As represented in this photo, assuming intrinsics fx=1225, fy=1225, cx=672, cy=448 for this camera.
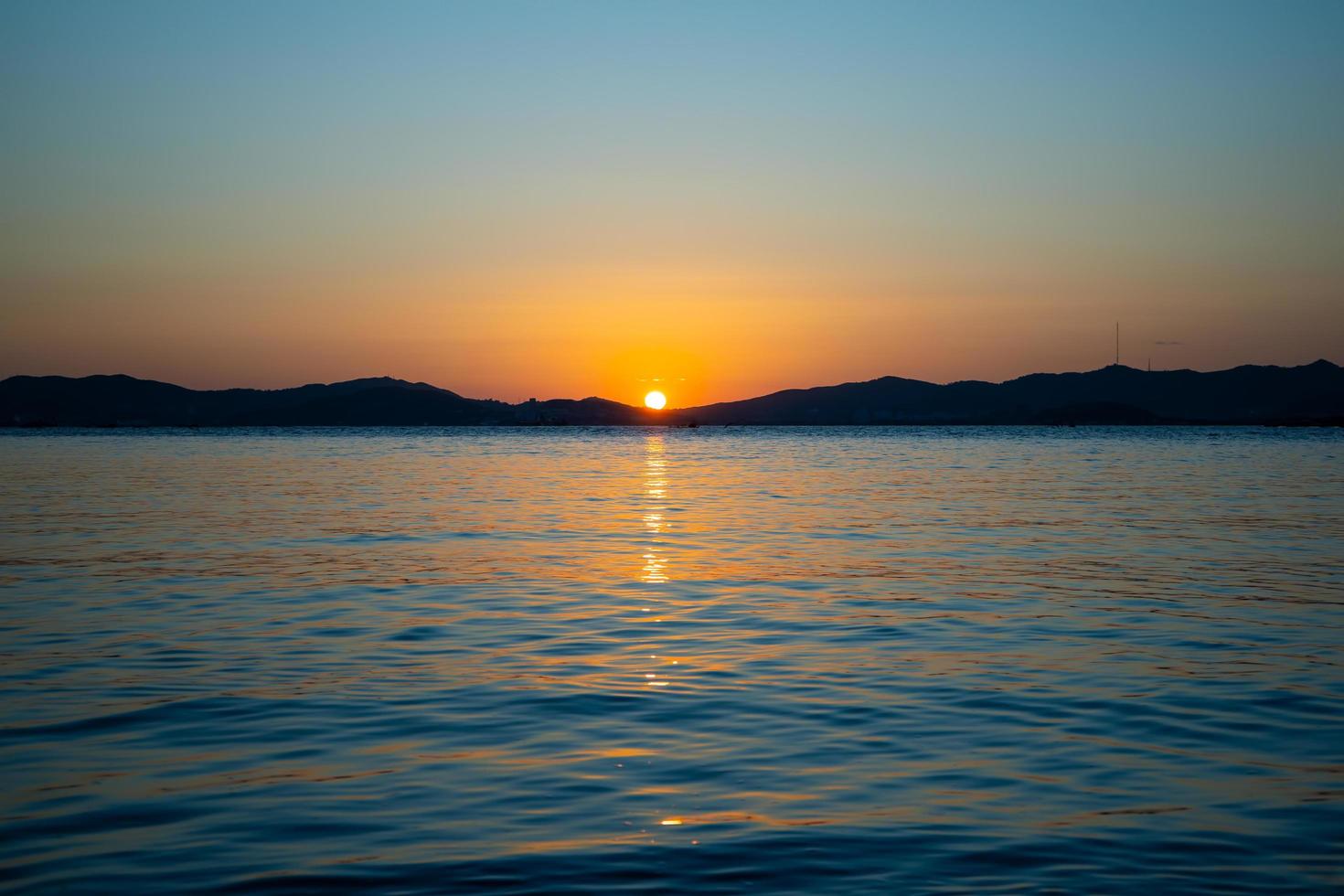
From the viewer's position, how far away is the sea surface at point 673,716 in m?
8.89

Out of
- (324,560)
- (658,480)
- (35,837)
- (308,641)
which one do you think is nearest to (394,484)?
(658,480)

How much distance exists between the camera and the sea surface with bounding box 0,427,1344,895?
889 cm

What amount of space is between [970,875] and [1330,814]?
3508mm

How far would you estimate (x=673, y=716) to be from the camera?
13.2 m

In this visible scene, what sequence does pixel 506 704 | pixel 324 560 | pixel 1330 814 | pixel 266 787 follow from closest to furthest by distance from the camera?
pixel 1330 814
pixel 266 787
pixel 506 704
pixel 324 560

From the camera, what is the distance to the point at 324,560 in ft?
93.5

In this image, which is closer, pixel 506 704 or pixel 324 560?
pixel 506 704

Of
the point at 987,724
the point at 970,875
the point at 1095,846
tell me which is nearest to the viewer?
the point at 970,875

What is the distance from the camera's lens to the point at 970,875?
8461mm

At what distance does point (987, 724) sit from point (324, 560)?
1939 centimetres

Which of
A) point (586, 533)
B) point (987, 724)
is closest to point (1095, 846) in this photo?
point (987, 724)

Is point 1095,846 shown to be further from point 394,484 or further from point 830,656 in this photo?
point 394,484

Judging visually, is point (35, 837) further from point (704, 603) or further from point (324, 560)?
point (324, 560)

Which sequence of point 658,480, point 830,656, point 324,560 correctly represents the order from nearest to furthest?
point 830,656
point 324,560
point 658,480
